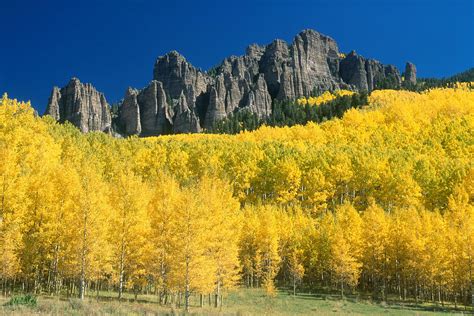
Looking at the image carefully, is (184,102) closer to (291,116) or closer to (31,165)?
(291,116)

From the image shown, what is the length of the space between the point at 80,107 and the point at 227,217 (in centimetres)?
13748

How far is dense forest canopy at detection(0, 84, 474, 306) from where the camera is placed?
28547 mm

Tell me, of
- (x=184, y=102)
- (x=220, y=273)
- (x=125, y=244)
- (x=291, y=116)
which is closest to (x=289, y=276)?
(x=220, y=273)

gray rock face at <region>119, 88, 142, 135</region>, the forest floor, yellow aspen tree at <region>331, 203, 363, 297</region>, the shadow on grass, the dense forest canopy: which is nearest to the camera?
the dense forest canopy

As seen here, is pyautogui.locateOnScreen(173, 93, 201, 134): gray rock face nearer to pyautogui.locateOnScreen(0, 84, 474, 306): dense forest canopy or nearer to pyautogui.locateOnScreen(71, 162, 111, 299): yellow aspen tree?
pyautogui.locateOnScreen(0, 84, 474, 306): dense forest canopy

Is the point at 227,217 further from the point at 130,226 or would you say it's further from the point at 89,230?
the point at 89,230

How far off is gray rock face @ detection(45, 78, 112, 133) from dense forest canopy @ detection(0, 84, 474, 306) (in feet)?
243

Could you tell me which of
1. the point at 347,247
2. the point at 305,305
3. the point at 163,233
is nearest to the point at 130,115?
the point at 347,247

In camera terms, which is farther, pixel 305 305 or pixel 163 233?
pixel 305 305

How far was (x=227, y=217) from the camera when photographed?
1303 inches

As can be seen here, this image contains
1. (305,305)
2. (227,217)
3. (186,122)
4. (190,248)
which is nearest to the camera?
(190,248)

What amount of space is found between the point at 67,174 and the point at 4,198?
245 inches

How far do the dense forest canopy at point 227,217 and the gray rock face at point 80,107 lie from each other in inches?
2915

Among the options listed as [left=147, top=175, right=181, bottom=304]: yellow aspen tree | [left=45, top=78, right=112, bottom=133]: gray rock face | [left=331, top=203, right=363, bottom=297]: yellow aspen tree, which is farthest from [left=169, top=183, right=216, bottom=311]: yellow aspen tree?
[left=45, top=78, right=112, bottom=133]: gray rock face
